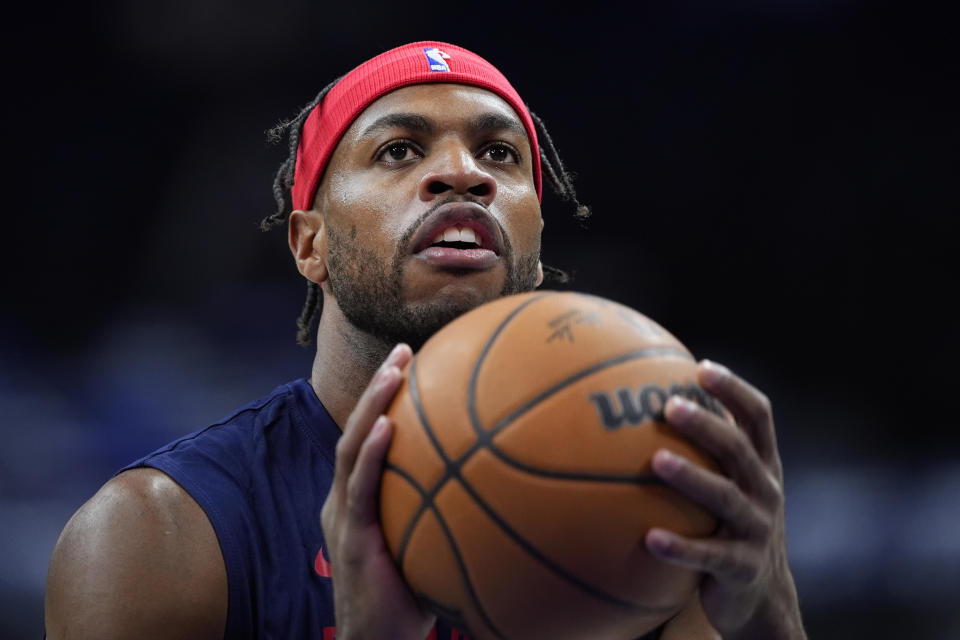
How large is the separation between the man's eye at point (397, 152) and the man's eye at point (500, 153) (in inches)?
9.6

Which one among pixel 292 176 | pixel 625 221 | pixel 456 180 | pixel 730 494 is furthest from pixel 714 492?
pixel 625 221

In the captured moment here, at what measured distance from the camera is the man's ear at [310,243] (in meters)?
2.94

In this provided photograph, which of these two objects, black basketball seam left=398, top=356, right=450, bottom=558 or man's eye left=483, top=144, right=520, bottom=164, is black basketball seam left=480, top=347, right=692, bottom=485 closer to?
black basketball seam left=398, top=356, right=450, bottom=558

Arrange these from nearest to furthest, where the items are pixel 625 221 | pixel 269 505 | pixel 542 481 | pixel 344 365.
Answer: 1. pixel 542 481
2. pixel 269 505
3. pixel 344 365
4. pixel 625 221

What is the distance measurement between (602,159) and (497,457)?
15.8ft

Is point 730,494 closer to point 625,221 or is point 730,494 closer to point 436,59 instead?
point 436,59

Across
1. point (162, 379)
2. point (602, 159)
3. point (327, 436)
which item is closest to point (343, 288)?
point (327, 436)

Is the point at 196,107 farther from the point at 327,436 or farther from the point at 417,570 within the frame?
the point at 417,570

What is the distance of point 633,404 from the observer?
4.92 ft

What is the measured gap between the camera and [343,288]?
2.71 meters

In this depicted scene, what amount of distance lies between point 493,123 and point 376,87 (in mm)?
417

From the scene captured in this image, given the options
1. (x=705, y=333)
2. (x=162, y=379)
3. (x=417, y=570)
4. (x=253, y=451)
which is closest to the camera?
(x=417, y=570)

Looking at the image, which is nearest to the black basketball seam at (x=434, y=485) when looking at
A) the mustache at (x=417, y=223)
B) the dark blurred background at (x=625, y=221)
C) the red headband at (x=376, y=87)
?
the mustache at (x=417, y=223)

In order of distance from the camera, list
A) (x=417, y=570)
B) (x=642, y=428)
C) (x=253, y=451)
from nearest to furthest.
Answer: (x=642, y=428)
(x=417, y=570)
(x=253, y=451)
